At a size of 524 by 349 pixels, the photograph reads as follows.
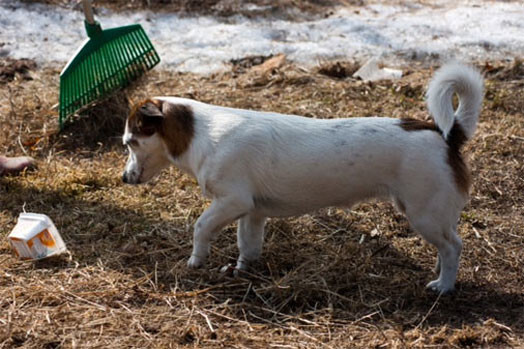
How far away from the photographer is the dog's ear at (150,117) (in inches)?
167

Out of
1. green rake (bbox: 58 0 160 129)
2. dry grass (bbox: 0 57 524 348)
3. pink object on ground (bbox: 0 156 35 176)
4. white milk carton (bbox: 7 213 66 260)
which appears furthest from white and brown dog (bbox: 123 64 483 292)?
green rake (bbox: 58 0 160 129)

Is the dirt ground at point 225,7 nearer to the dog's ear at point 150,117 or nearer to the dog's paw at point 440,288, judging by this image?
the dog's ear at point 150,117

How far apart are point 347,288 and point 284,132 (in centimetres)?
93

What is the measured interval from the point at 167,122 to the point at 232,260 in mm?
952

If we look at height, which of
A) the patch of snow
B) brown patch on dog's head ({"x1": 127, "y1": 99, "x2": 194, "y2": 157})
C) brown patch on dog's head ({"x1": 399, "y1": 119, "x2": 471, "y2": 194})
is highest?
brown patch on dog's head ({"x1": 127, "y1": 99, "x2": 194, "y2": 157})

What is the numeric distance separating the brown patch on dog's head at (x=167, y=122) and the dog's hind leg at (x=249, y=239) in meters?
0.59

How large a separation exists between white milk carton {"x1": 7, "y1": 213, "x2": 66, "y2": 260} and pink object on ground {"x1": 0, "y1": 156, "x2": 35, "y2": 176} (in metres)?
1.12

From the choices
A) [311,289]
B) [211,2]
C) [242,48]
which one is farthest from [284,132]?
[211,2]

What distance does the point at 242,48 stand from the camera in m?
8.43

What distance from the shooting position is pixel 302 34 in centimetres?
886

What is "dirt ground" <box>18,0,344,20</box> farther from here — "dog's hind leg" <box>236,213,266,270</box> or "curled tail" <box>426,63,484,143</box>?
"curled tail" <box>426,63,484,143</box>

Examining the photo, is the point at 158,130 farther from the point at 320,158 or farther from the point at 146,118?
the point at 320,158

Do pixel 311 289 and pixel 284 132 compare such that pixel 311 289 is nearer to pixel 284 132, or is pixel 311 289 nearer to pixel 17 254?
pixel 284 132

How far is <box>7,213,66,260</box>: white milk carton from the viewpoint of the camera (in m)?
4.51
